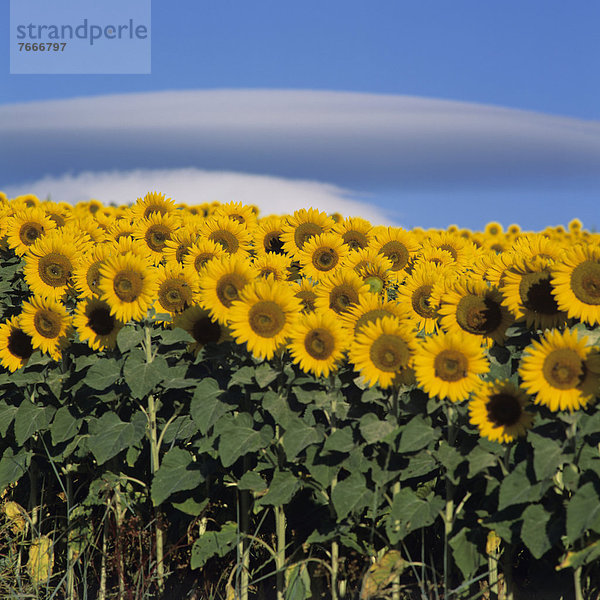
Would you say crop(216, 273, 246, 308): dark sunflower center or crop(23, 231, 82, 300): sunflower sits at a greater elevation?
crop(23, 231, 82, 300): sunflower

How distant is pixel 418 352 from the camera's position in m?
4.76

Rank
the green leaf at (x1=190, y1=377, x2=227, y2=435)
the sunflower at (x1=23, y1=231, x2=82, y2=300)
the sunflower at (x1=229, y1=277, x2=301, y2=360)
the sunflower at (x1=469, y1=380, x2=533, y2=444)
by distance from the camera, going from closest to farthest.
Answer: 1. the sunflower at (x1=469, y1=380, x2=533, y2=444)
2. the sunflower at (x1=229, y1=277, x2=301, y2=360)
3. the green leaf at (x1=190, y1=377, x2=227, y2=435)
4. the sunflower at (x1=23, y1=231, x2=82, y2=300)

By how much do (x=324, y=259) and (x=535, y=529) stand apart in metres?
Result: 3.04

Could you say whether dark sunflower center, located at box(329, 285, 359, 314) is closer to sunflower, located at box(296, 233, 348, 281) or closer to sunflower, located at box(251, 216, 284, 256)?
sunflower, located at box(296, 233, 348, 281)

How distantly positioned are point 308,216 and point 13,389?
9.41 ft

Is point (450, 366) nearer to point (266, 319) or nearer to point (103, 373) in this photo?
point (266, 319)

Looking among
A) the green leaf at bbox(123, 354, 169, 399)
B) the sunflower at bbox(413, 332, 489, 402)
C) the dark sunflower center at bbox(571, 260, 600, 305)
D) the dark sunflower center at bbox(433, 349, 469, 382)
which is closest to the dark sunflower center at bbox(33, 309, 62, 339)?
the green leaf at bbox(123, 354, 169, 399)

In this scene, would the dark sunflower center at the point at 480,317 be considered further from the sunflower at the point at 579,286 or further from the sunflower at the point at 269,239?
the sunflower at the point at 269,239

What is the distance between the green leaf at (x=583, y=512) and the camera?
4.34m

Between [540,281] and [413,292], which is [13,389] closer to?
[413,292]

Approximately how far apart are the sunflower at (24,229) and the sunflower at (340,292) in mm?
3133

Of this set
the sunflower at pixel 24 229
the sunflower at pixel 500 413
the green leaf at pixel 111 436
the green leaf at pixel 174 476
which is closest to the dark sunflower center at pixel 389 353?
the sunflower at pixel 500 413

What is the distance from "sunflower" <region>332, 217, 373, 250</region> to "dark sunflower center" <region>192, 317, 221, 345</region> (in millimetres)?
2014

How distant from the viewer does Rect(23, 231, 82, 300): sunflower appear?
21.0 feet
